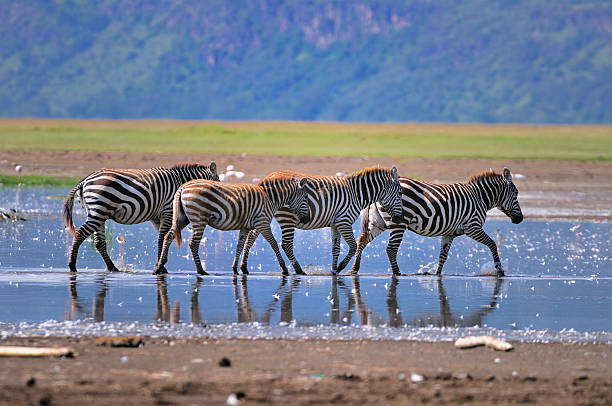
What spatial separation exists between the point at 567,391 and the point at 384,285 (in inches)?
256

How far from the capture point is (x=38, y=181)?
36875mm

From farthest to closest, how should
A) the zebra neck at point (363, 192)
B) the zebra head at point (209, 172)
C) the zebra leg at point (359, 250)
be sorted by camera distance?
the zebra head at point (209, 172)
the zebra neck at point (363, 192)
the zebra leg at point (359, 250)

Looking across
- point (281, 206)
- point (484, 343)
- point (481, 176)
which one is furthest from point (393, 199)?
point (484, 343)

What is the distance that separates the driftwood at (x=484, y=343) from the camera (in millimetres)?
10086

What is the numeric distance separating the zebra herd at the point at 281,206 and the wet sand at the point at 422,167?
13807 millimetres

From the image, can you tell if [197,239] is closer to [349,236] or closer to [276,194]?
[276,194]

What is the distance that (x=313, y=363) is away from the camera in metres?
9.30

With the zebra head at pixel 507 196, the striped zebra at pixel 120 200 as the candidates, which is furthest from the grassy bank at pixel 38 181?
the zebra head at pixel 507 196

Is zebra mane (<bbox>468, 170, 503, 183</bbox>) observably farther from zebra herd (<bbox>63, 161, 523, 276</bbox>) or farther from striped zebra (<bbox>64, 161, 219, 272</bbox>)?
striped zebra (<bbox>64, 161, 219, 272</bbox>)

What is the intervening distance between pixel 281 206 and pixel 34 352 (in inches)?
289

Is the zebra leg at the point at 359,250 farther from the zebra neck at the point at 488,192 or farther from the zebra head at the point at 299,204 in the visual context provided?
the zebra neck at the point at 488,192

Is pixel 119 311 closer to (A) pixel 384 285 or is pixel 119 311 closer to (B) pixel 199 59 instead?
(A) pixel 384 285

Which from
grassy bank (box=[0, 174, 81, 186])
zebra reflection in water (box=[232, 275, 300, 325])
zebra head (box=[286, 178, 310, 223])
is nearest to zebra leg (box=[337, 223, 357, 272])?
zebra head (box=[286, 178, 310, 223])

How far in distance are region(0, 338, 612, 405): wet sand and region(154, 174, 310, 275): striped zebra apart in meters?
5.11
